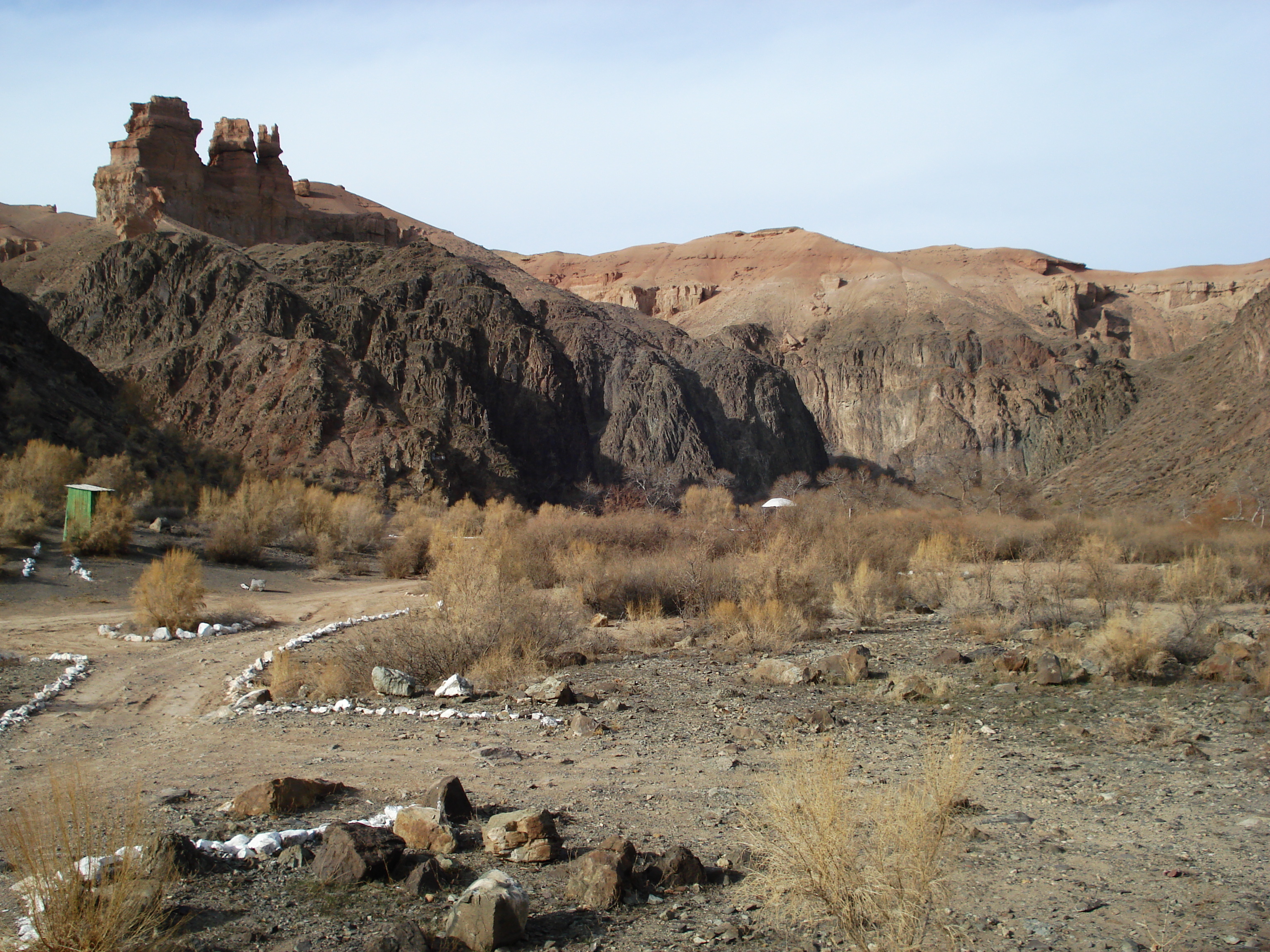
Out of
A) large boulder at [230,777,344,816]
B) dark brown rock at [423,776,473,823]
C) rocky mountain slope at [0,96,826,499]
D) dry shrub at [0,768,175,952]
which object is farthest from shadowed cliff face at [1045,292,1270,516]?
dry shrub at [0,768,175,952]

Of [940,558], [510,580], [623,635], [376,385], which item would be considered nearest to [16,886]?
[623,635]

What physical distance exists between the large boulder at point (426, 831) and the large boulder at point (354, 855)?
290 millimetres

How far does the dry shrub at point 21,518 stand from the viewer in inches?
976

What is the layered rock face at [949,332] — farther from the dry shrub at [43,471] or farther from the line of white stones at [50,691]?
the line of white stones at [50,691]

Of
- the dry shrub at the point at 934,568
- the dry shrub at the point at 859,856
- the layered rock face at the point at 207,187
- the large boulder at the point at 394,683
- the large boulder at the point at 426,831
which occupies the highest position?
the layered rock face at the point at 207,187

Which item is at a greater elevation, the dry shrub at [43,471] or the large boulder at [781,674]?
the dry shrub at [43,471]

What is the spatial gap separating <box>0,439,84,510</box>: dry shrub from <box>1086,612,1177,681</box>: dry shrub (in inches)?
1173

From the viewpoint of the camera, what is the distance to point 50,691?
11.9 metres

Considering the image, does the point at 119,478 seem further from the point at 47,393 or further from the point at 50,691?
the point at 50,691

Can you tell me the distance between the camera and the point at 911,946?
12.5 ft

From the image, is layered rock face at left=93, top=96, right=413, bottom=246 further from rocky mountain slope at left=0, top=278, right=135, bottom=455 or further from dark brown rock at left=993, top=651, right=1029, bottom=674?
dark brown rock at left=993, top=651, right=1029, bottom=674

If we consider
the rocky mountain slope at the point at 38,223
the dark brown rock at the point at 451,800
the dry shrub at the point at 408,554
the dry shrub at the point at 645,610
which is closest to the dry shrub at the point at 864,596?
the dry shrub at the point at 645,610

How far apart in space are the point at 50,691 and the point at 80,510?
53.4ft

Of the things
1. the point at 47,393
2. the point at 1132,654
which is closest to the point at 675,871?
the point at 1132,654
